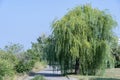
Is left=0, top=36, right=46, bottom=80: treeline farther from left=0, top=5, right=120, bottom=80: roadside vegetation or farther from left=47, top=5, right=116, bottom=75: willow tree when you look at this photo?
left=47, top=5, right=116, bottom=75: willow tree

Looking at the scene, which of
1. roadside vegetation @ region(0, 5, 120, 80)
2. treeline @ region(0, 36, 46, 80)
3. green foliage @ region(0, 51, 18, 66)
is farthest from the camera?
roadside vegetation @ region(0, 5, 120, 80)

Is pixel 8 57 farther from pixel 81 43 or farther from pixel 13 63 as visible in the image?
pixel 81 43

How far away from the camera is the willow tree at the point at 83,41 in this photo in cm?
4262

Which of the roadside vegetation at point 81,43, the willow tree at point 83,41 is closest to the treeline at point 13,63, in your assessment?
the roadside vegetation at point 81,43

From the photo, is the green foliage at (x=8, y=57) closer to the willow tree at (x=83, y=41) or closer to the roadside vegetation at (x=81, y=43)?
the roadside vegetation at (x=81, y=43)

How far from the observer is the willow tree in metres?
42.6

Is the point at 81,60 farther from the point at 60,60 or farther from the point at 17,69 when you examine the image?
the point at 17,69

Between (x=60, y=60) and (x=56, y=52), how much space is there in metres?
1.31

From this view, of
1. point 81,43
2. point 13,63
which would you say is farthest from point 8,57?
point 81,43

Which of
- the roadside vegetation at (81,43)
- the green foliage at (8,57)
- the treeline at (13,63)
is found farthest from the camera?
the roadside vegetation at (81,43)

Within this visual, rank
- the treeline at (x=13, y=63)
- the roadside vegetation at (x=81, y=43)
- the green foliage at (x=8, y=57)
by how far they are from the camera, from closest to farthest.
Answer: the treeline at (x=13, y=63) < the green foliage at (x=8, y=57) < the roadside vegetation at (x=81, y=43)

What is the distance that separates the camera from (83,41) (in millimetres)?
43094

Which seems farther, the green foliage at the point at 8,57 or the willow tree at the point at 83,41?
the willow tree at the point at 83,41

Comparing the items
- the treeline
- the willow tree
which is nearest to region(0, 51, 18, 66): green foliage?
the treeline
